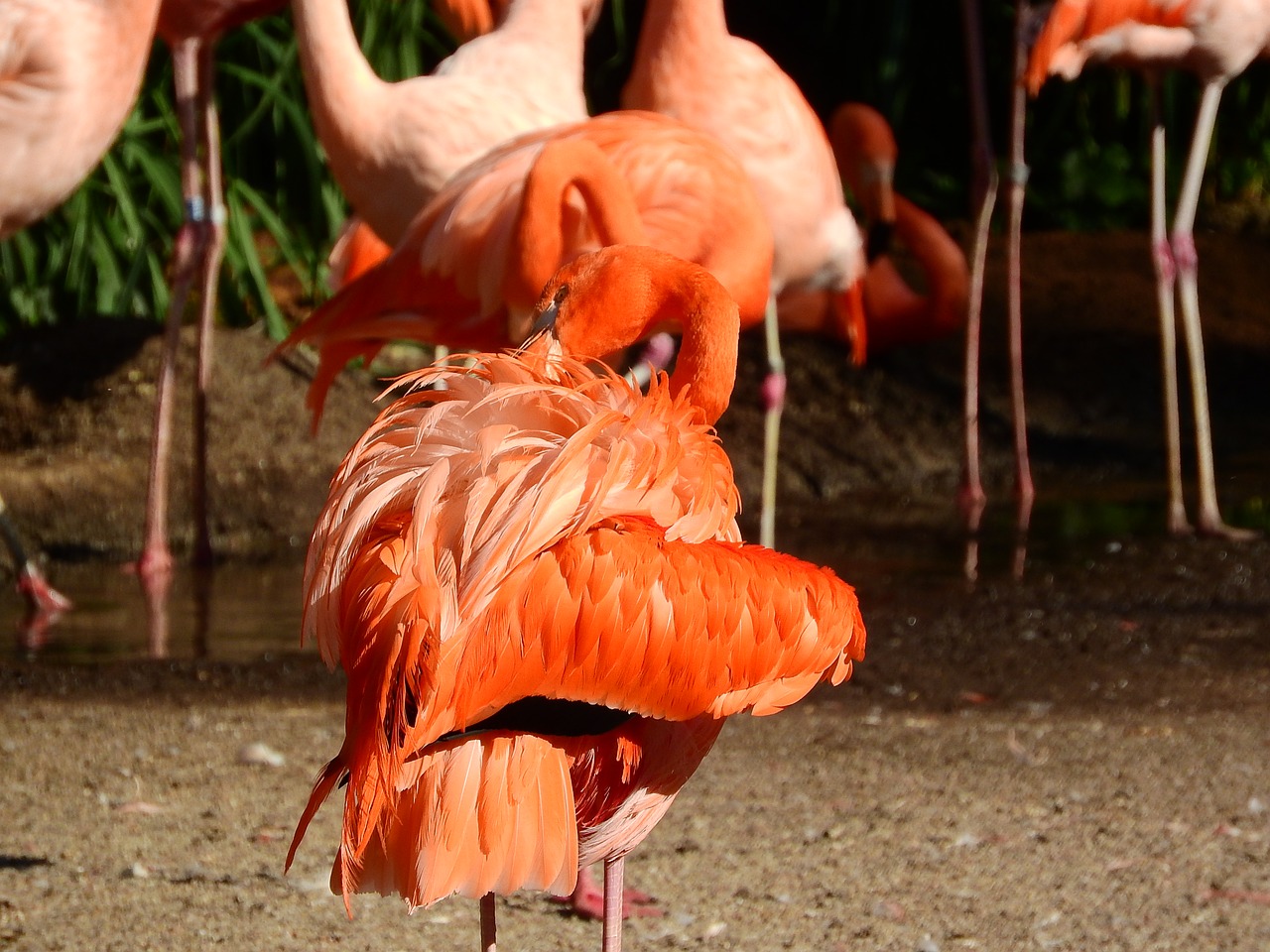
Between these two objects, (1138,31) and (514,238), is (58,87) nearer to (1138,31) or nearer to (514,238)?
(514,238)

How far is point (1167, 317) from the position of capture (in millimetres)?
5805

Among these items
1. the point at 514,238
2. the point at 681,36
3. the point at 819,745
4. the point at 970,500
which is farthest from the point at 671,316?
the point at 970,500

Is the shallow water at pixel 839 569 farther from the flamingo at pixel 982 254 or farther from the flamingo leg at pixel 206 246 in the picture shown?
the flamingo leg at pixel 206 246

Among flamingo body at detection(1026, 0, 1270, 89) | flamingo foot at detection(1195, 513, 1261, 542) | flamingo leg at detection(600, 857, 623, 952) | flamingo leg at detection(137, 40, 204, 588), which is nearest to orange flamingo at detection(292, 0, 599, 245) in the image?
flamingo leg at detection(137, 40, 204, 588)

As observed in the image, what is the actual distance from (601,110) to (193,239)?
Result: 5.10m

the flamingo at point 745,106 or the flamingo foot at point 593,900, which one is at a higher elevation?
the flamingo at point 745,106

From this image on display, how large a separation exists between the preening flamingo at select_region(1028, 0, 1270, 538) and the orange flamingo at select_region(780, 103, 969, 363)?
1.59 meters

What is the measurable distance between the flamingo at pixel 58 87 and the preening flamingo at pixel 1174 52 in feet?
8.64

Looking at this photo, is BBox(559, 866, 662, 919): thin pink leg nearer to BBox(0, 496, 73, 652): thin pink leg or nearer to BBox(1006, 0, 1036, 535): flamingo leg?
BBox(0, 496, 73, 652): thin pink leg

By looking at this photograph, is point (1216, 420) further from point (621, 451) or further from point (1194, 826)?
point (621, 451)

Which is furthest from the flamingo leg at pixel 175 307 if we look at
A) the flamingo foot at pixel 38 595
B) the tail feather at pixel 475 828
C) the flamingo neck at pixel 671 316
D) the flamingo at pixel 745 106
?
the tail feather at pixel 475 828

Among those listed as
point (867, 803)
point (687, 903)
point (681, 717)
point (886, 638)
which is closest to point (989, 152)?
point (886, 638)

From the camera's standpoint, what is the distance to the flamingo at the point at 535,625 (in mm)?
2049

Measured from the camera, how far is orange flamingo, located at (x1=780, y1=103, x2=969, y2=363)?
7.32 m
